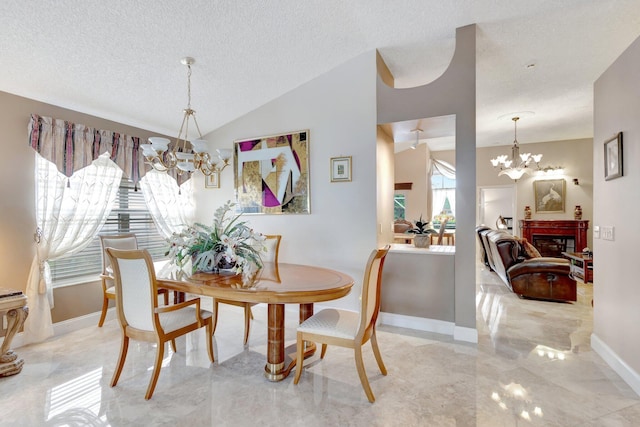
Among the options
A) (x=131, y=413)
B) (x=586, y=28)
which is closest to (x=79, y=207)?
(x=131, y=413)

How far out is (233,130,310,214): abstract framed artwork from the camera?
150 inches

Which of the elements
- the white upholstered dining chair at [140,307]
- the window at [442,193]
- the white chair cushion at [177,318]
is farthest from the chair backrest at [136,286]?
the window at [442,193]

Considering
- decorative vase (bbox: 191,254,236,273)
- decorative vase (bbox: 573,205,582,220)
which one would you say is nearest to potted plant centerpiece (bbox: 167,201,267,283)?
decorative vase (bbox: 191,254,236,273)

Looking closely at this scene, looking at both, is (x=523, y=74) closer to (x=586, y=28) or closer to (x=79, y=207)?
(x=586, y=28)

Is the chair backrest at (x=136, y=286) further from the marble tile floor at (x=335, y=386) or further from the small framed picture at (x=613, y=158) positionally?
the small framed picture at (x=613, y=158)

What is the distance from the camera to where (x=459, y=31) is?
292 centimetres

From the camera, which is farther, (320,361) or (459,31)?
(459,31)

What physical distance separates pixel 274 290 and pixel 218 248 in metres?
0.77

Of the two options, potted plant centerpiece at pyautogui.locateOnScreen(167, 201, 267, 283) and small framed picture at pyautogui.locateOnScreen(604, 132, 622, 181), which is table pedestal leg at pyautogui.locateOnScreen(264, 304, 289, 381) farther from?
small framed picture at pyautogui.locateOnScreen(604, 132, 622, 181)

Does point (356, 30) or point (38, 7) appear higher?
point (356, 30)

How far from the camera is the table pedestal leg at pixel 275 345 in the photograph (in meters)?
2.27

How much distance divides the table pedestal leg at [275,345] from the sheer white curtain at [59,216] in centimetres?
235

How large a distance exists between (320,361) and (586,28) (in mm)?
3764

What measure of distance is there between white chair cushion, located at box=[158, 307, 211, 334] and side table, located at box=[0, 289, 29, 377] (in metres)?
1.13
